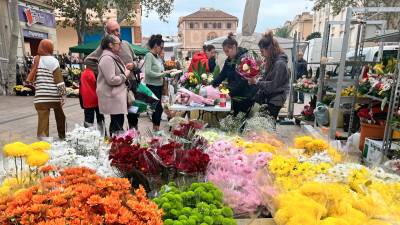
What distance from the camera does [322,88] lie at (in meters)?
6.72

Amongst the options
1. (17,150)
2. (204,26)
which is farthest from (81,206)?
(204,26)

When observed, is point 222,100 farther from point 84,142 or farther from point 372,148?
point 84,142

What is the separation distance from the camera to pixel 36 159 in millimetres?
1814

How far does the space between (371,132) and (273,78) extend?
5.77 feet

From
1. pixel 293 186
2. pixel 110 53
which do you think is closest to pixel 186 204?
pixel 293 186

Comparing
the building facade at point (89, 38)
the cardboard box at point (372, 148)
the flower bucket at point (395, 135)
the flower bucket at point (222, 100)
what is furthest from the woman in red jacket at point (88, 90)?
the building facade at point (89, 38)

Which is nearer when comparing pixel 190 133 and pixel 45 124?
pixel 190 133

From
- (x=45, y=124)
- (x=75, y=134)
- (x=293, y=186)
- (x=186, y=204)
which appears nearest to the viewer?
(x=186, y=204)

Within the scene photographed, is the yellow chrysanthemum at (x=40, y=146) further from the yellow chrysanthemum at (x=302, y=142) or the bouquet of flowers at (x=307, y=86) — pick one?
the bouquet of flowers at (x=307, y=86)

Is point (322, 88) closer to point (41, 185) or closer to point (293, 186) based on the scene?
point (293, 186)

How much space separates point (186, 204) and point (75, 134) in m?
1.04

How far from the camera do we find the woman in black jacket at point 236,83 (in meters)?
5.10

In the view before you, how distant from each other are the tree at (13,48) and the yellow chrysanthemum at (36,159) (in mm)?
12076

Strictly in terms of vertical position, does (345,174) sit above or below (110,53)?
below
